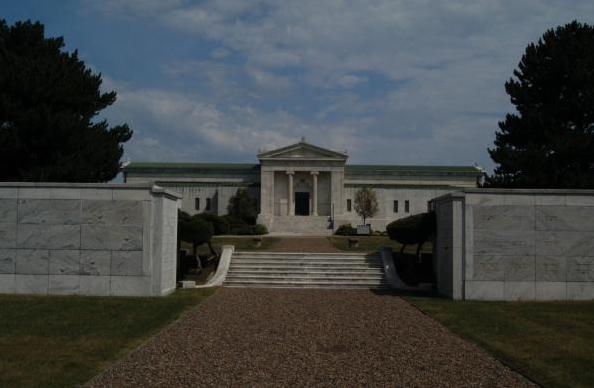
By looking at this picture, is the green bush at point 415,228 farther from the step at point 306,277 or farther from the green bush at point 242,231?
the green bush at point 242,231

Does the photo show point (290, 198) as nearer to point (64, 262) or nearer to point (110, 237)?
point (110, 237)

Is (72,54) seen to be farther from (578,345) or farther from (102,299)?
(578,345)

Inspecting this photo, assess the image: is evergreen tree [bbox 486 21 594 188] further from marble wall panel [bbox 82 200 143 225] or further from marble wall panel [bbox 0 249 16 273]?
marble wall panel [bbox 0 249 16 273]

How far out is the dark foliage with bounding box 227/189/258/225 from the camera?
7038 cm

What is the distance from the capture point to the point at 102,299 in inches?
659

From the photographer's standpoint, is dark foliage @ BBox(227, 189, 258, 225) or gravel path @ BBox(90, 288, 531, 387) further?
dark foliage @ BBox(227, 189, 258, 225)

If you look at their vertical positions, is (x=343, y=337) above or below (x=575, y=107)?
below

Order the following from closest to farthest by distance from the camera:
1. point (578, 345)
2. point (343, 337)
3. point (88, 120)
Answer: point (578, 345), point (343, 337), point (88, 120)

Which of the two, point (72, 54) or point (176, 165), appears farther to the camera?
point (176, 165)

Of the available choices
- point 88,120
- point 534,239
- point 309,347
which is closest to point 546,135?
point 534,239

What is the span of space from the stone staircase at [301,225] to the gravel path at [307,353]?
49.2 m

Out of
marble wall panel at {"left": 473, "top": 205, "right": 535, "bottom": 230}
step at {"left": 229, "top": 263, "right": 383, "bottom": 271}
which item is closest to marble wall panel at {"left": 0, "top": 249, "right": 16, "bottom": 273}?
step at {"left": 229, "top": 263, "right": 383, "bottom": 271}

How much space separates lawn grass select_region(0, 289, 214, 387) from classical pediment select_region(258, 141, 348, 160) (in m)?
55.1

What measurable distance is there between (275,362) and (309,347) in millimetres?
1326
